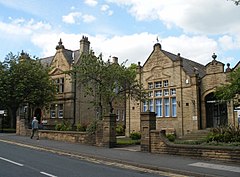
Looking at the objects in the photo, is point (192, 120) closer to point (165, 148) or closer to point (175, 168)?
point (165, 148)

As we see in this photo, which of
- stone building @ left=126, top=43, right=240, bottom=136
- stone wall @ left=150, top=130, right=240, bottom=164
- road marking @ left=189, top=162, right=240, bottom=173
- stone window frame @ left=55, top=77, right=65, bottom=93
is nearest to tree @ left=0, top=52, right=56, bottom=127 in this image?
stone window frame @ left=55, top=77, right=65, bottom=93

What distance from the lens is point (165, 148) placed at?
53.2 ft

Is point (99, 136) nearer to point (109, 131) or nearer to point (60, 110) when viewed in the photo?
point (109, 131)

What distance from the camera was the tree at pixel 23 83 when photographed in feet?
108

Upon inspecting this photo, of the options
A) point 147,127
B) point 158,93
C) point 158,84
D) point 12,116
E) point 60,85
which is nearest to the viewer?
point 147,127

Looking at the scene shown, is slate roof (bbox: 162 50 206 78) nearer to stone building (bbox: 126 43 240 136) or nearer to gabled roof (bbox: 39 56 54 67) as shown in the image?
stone building (bbox: 126 43 240 136)

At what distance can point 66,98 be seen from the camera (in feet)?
133

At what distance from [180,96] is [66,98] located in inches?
668

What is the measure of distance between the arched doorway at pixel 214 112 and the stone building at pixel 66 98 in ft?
54.0

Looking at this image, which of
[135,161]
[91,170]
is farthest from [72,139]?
[91,170]

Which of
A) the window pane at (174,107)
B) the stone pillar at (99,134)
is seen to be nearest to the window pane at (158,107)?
the window pane at (174,107)

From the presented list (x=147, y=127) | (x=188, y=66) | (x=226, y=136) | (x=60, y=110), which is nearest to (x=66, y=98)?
(x=60, y=110)

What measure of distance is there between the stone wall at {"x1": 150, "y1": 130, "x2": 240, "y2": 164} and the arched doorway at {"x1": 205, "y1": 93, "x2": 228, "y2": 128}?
13104 millimetres

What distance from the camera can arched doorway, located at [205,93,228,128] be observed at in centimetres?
2802
